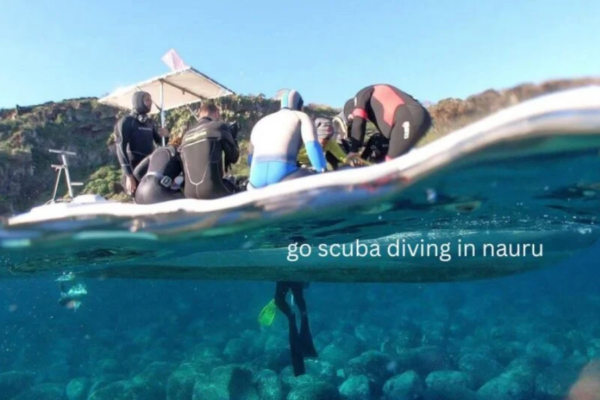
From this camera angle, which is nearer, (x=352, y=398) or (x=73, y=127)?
(x=352, y=398)

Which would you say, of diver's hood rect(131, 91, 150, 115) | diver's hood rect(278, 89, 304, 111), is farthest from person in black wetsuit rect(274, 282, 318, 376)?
diver's hood rect(278, 89, 304, 111)

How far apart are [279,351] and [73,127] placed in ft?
121

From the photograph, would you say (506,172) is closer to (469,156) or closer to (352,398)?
(469,156)

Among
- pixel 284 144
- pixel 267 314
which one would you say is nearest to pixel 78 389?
pixel 267 314

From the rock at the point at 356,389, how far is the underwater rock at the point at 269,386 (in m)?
1.47

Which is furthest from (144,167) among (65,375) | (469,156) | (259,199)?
(65,375)

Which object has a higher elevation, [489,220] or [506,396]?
[489,220]

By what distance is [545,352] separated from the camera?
13.4m

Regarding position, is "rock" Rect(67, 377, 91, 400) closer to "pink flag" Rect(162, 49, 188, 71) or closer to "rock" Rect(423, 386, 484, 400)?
"rock" Rect(423, 386, 484, 400)

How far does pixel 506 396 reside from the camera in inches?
410

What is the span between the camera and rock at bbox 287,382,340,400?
33.9ft

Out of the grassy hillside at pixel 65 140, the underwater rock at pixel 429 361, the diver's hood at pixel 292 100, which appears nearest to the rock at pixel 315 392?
the underwater rock at pixel 429 361

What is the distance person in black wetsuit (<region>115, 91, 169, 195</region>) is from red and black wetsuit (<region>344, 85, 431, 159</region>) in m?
3.13

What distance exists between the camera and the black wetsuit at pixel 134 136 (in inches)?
Answer: 279
